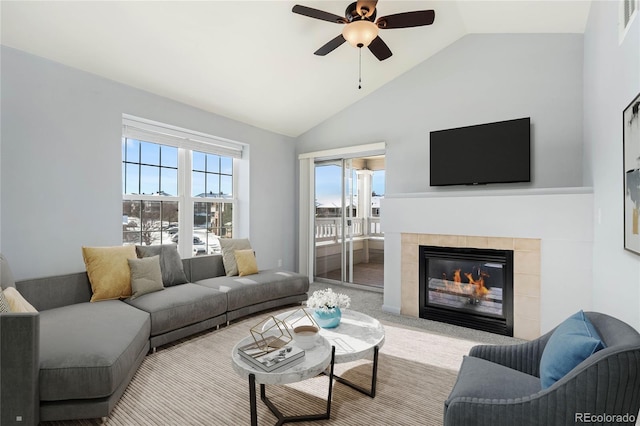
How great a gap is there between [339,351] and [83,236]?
284 cm

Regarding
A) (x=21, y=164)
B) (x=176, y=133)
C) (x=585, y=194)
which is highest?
(x=176, y=133)

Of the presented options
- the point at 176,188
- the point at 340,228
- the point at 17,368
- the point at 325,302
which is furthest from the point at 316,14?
the point at 340,228

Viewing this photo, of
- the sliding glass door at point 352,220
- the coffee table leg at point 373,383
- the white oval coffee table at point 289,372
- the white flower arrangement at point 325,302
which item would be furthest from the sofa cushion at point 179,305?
the sliding glass door at point 352,220

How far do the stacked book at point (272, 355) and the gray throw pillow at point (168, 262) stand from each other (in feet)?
6.33

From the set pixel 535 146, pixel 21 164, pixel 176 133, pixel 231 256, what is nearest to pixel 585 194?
pixel 535 146

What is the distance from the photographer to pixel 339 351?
79.7 inches

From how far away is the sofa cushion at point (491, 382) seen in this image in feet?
4.57

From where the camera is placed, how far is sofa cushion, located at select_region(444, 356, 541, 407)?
1.39 metres

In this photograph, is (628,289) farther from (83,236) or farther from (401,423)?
(83,236)

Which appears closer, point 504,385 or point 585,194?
point 504,385

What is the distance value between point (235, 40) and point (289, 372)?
3.13m

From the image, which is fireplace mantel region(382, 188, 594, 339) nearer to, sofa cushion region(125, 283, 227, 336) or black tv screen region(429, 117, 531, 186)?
black tv screen region(429, 117, 531, 186)

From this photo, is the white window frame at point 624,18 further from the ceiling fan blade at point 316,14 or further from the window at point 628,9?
the ceiling fan blade at point 316,14

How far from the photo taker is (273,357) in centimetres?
172
